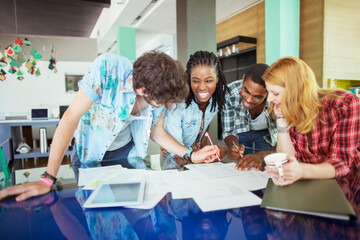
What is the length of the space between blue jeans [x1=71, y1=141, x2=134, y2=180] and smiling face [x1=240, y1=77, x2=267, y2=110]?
2.60 ft

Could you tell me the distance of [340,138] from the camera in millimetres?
1091

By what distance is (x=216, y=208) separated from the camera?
2.52 ft

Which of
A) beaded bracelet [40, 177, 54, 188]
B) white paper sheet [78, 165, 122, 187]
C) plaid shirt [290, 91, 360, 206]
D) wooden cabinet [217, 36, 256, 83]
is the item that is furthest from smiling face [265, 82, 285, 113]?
wooden cabinet [217, 36, 256, 83]

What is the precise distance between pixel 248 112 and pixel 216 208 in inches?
47.4

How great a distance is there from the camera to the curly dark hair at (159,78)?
116 centimetres

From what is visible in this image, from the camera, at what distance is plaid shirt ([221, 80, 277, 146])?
1.83 m

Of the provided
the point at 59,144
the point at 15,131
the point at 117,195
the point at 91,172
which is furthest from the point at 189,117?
the point at 15,131

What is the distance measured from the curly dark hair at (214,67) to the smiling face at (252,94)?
18 cm

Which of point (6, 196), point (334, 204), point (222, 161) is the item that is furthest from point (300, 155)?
point (6, 196)

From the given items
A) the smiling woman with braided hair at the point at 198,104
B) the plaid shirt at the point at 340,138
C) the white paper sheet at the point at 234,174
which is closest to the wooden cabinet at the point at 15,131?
the smiling woman with braided hair at the point at 198,104

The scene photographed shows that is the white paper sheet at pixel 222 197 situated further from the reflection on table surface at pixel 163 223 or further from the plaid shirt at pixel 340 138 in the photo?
the plaid shirt at pixel 340 138

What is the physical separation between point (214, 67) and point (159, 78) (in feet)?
2.06

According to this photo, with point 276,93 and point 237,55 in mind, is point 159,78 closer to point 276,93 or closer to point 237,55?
point 276,93

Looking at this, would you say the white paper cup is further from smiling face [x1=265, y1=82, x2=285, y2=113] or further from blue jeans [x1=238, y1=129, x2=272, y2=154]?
blue jeans [x1=238, y1=129, x2=272, y2=154]
